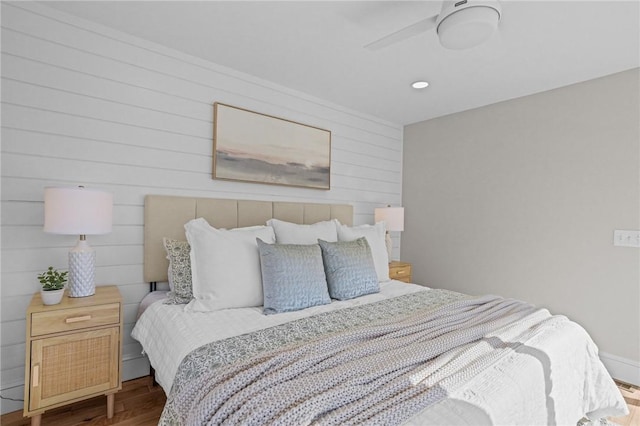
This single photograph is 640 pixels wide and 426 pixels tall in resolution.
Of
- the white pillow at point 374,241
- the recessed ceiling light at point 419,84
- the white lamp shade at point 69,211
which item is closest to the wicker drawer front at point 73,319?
the white lamp shade at point 69,211

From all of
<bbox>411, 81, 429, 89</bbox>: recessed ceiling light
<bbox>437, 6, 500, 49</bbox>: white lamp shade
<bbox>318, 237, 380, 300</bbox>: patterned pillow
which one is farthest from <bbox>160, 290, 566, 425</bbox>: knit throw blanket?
<bbox>411, 81, 429, 89</bbox>: recessed ceiling light

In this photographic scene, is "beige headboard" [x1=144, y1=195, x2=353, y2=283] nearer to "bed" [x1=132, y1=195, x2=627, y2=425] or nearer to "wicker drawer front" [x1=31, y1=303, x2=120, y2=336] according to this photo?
"bed" [x1=132, y1=195, x2=627, y2=425]

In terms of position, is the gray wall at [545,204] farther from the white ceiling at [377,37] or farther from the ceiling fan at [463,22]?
the ceiling fan at [463,22]

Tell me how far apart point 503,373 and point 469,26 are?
1.57 metres

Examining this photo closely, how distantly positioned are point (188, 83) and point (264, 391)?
7.66 feet

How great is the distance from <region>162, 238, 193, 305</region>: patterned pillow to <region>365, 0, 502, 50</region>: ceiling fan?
5.95 feet

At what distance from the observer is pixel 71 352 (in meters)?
1.74

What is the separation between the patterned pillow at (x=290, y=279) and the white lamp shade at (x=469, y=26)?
57.8 inches

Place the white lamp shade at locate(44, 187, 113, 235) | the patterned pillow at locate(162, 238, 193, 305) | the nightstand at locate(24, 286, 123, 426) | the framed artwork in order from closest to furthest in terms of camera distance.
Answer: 1. the nightstand at locate(24, 286, 123, 426)
2. the white lamp shade at locate(44, 187, 113, 235)
3. the patterned pillow at locate(162, 238, 193, 305)
4. the framed artwork

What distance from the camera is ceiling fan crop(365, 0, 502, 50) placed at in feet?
5.03

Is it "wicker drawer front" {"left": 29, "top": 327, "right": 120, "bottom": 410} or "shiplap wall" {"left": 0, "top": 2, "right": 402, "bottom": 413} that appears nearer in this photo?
"wicker drawer front" {"left": 29, "top": 327, "right": 120, "bottom": 410}

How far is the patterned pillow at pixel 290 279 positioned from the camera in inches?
75.0

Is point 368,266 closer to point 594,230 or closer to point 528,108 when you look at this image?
point 594,230

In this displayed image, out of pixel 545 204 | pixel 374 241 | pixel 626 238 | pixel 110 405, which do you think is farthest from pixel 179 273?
pixel 626 238
